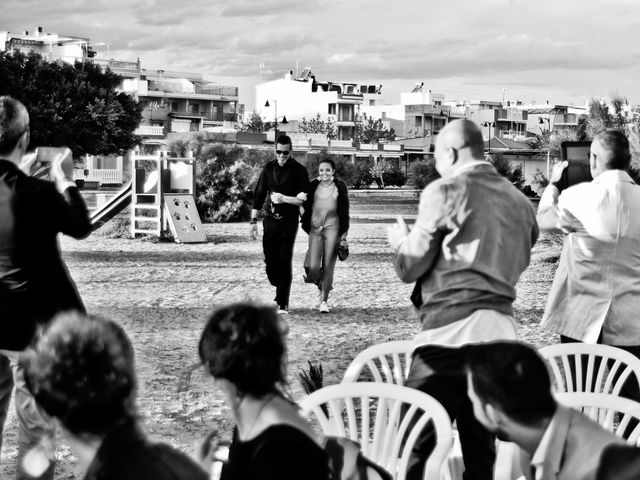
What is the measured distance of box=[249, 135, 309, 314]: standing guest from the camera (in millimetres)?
10789

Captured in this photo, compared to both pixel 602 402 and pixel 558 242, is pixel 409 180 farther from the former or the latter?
pixel 602 402

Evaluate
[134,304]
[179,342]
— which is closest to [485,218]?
[179,342]

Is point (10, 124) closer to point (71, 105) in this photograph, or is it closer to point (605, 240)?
point (605, 240)

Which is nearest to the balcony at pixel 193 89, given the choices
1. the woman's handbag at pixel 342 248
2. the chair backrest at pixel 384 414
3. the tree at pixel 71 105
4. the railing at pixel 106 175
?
the railing at pixel 106 175

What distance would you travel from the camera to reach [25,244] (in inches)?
166

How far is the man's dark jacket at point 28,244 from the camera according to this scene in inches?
165

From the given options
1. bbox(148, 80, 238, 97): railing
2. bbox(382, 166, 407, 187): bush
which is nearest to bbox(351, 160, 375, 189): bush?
bbox(382, 166, 407, 187): bush

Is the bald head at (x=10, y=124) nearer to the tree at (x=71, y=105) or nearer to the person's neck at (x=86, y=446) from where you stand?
the person's neck at (x=86, y=446)

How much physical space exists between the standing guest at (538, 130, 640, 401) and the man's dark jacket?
7.26ft

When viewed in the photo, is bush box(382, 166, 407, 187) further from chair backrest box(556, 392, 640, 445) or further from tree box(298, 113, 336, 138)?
chair backrest box(556, 392, 640, 445)

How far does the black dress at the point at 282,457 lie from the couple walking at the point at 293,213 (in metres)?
8.26

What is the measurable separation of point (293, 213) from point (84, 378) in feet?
28.7

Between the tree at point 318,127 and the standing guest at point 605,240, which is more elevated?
the standing guest at point 605,240

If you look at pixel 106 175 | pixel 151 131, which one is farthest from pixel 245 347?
pixel 151 131
